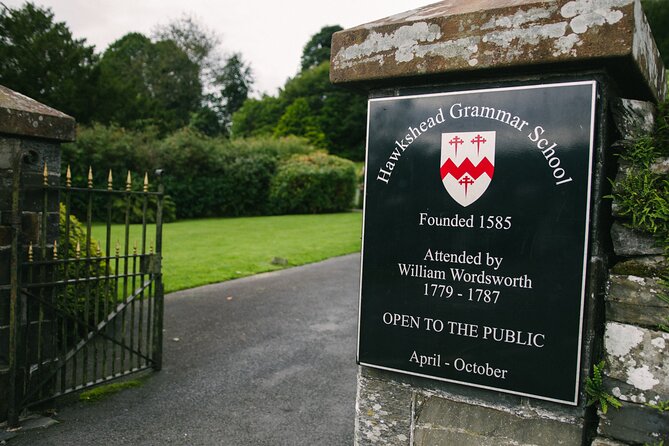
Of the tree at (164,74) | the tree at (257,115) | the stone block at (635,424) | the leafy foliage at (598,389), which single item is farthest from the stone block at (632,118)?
the tree at (257,115)

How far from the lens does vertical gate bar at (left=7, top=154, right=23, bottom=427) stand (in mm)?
3852

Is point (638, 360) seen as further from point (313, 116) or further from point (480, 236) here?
point (313, 116)

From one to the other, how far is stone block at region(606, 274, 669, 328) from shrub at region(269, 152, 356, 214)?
21779 millimetres

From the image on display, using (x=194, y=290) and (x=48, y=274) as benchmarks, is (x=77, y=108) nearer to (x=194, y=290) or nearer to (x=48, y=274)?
(x=194, y=290)

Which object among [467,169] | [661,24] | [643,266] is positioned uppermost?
[661,24]

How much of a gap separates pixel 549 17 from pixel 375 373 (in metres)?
1.67

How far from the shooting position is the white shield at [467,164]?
2.12 m

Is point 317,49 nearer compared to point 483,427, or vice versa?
point 483,427

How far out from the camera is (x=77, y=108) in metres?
27.4

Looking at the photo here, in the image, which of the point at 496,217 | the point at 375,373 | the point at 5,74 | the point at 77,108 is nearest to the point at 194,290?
the point at 375,373

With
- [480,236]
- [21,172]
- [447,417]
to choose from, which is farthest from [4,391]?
[480,236]

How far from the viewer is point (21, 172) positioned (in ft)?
12.7

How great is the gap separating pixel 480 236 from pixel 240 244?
12.3 meters

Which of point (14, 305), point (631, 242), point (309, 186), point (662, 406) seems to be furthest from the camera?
point (309, 186)
